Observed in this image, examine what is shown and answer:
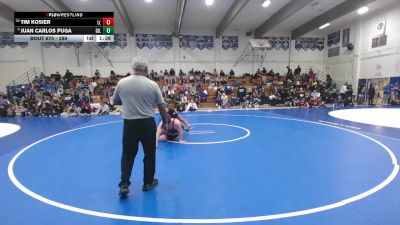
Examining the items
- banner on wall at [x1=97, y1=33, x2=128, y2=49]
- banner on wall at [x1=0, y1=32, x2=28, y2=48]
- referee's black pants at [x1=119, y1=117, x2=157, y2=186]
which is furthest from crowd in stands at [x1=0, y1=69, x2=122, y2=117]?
referee's black pants at [x1=119, y1=117, x2=157, y2=186]

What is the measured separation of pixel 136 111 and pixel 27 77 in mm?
21606

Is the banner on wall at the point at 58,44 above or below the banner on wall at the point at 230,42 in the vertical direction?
below

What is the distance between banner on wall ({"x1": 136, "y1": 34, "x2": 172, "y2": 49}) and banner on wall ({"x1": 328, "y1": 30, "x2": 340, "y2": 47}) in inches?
587

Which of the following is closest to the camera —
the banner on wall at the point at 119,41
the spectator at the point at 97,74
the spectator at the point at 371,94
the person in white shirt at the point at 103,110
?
the person in white shirt at the point at 103,110

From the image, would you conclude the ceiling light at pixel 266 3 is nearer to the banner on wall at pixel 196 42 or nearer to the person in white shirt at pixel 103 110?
the banner on wall at pixel 196 42

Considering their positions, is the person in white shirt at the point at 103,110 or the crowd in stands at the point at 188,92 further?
the crowd in stands at the point at 188,92

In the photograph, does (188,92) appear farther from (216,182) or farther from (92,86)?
(216,182)

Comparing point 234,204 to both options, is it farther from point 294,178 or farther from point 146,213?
point 294,178

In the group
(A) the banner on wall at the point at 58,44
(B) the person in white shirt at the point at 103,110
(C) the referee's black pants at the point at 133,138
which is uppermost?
(A) the banner on wall at the point at 58,44

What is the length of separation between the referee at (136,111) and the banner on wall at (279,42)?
22198mm

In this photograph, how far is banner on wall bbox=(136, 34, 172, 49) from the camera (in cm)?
2216

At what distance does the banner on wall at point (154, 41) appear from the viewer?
2216 cm

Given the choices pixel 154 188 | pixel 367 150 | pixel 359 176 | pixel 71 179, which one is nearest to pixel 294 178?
pixel 359 176
